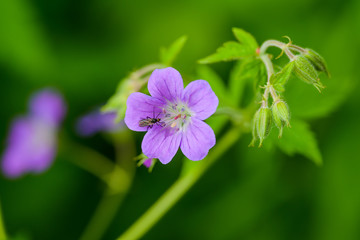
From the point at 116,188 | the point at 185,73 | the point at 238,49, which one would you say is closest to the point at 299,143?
the point at 238,49

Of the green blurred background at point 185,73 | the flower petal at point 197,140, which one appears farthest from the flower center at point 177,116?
the green blurred background at point 185,73

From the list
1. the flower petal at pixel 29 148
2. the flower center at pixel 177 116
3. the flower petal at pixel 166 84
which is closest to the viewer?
the flower petal at pixel 166 84

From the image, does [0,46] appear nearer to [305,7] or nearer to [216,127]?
[216,127]

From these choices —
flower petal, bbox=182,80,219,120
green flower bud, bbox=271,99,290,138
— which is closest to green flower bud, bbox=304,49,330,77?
green flower bud, bbox=271,99,290,138

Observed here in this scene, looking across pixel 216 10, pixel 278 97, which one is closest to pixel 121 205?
pixel 216 10

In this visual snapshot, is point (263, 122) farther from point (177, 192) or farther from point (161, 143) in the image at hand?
point (177, 192)

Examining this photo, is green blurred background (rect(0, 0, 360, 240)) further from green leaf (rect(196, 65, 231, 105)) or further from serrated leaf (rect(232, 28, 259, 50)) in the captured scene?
serrated leaf (rect(232, 28, 259, 50))

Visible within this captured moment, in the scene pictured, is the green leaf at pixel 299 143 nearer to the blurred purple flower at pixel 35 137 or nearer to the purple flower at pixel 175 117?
the purple flower at pixel 175 117
